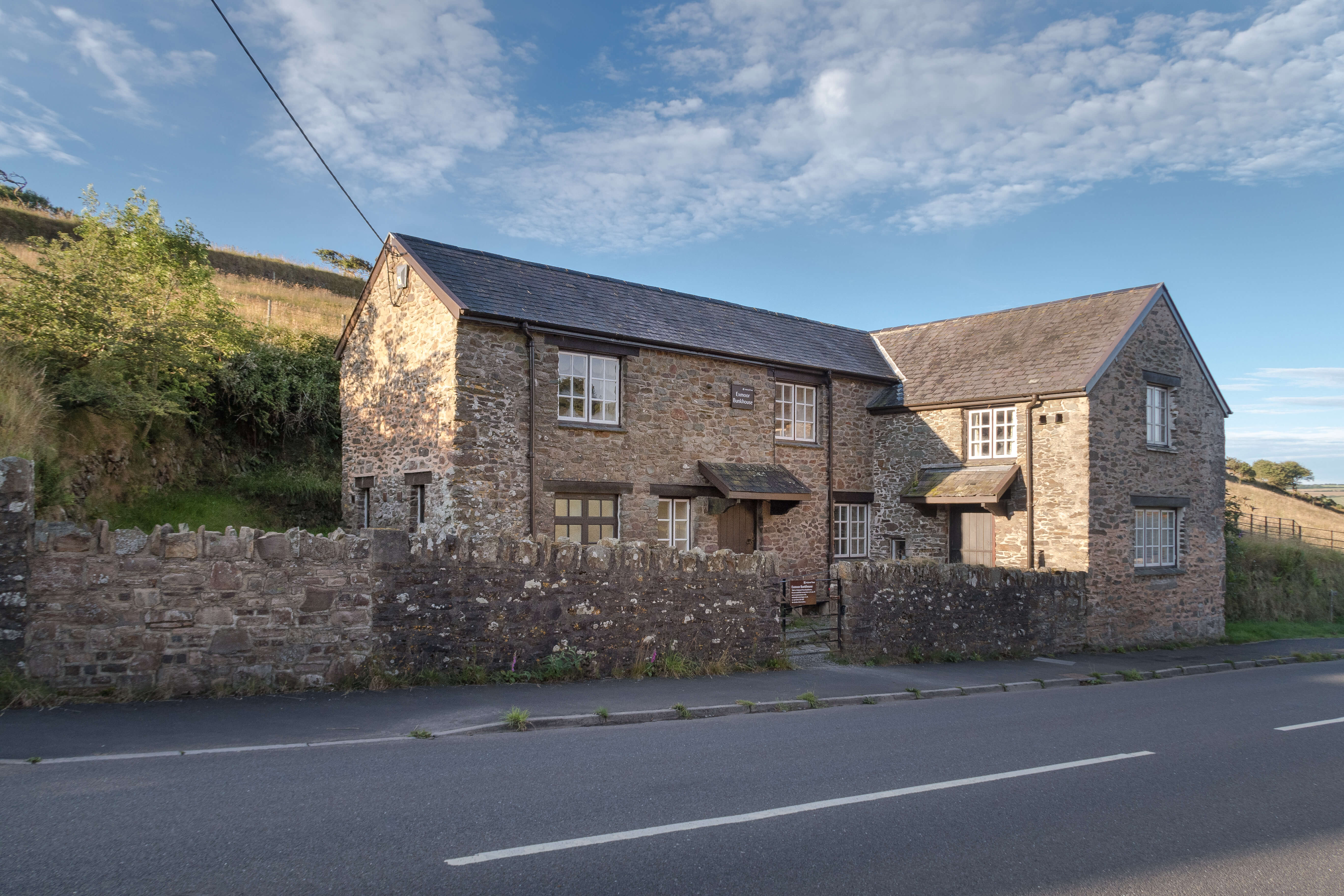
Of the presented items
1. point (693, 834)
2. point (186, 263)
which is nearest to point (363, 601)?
point (693, 834)

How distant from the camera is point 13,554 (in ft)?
25.8

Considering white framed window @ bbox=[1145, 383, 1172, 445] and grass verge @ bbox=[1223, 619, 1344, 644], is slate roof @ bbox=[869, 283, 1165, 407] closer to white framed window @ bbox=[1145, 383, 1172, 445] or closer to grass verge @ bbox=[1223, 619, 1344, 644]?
white framed window @ bbox=[1145, 383, 1172, 445]

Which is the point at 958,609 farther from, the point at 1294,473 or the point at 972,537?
the point at 1294,473

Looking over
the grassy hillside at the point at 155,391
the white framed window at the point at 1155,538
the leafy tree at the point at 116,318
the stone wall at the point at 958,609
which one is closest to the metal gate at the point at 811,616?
the stone wall at the point at 958,609

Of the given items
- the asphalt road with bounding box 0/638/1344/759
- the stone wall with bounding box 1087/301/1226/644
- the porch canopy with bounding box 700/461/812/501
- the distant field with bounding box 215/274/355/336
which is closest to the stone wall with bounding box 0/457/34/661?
the asphalt road with bounding box 0/638/1344/759

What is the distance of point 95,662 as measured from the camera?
815 cm

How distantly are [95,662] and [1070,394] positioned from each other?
17.2m

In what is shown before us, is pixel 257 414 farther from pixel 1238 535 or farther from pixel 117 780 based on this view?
pixel 1238 535

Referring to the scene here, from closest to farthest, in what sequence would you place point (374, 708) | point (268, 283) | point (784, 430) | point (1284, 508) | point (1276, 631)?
point (374, 708), point (784, 430), point (1276, 631), point (1284, 508), point (268, 283)

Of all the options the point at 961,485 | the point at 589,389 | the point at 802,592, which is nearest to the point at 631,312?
the point at 589,389

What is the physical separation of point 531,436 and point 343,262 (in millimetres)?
39387

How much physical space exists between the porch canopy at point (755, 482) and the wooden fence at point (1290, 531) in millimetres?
23586

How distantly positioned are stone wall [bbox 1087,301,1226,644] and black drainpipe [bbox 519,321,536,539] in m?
11.4


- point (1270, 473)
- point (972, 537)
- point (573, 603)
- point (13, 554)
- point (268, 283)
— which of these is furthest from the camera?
point (1270, 473)
